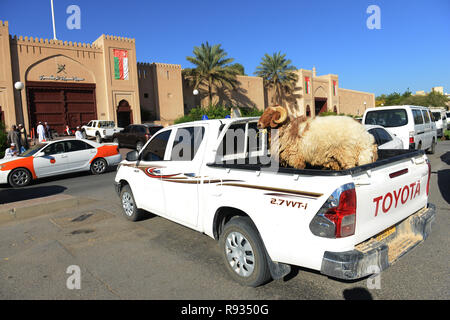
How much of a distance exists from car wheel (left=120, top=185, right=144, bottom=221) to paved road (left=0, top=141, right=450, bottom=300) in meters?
0.15

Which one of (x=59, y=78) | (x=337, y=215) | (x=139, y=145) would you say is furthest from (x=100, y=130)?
(x=337, y=215)

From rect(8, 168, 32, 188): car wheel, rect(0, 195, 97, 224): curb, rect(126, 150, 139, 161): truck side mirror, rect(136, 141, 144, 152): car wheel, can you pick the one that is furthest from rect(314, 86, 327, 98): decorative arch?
rect(126, 150, 139, 161): truck side mirror

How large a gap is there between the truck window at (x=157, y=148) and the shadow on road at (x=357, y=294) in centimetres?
312

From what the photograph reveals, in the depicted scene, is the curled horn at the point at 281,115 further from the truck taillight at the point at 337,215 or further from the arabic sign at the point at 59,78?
the arabic sign at the point at 59,78

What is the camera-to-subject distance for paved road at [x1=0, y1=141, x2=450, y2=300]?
3436 mm

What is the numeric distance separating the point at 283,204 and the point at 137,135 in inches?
728

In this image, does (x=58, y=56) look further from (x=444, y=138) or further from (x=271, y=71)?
(x=444, y=138)

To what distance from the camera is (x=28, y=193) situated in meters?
10.1

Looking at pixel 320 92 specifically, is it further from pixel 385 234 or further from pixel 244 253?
pixel 244 253

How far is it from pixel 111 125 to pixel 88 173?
14379mm

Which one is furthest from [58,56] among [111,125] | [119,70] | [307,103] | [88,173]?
[307,103]

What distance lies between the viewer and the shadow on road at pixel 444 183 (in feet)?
23.5

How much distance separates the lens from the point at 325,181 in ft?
9.15

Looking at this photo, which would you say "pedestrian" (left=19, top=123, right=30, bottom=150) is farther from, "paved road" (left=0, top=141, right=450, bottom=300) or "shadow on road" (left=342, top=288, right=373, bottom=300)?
"shadow on road" (left=342, top=288, right=373, bottom=300)
